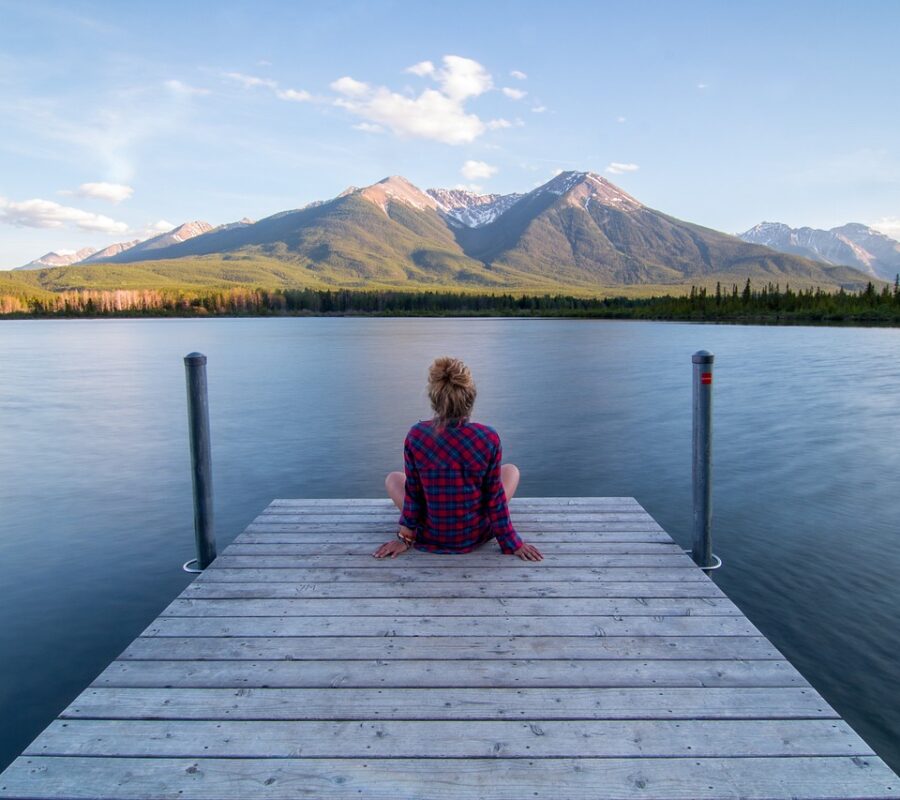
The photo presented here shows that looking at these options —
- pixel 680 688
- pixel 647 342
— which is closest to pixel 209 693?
pixel 680 688

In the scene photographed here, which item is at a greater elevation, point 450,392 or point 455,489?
point 450,392

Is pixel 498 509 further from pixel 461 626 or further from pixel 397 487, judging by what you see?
pixel 461 626

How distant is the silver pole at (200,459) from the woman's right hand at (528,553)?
3.08 metres

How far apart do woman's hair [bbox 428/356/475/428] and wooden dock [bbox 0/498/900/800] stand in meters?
1.31

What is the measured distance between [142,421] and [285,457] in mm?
7687

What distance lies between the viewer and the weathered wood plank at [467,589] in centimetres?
516

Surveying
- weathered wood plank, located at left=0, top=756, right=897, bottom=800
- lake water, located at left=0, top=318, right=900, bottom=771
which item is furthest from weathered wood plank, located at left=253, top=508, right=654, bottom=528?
weathered wood plank, located at left=0, top=756, right=897, bottom=800

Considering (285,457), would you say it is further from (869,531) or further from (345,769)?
(345,769)

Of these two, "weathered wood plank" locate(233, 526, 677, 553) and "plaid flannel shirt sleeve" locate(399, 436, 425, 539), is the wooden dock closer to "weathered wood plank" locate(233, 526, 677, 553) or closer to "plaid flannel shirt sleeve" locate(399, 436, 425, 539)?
"plaid flannel shirt sleeve" locate(399, 436, 425, 539)

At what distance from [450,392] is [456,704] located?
2420mm

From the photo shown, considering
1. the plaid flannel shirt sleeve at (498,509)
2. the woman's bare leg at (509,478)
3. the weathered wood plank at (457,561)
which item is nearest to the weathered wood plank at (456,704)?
the weathered wood plank at (457,561)

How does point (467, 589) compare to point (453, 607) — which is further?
point (467, 589)

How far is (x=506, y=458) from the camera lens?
16.0 metres

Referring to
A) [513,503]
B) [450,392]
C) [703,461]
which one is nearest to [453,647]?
[450,392]
